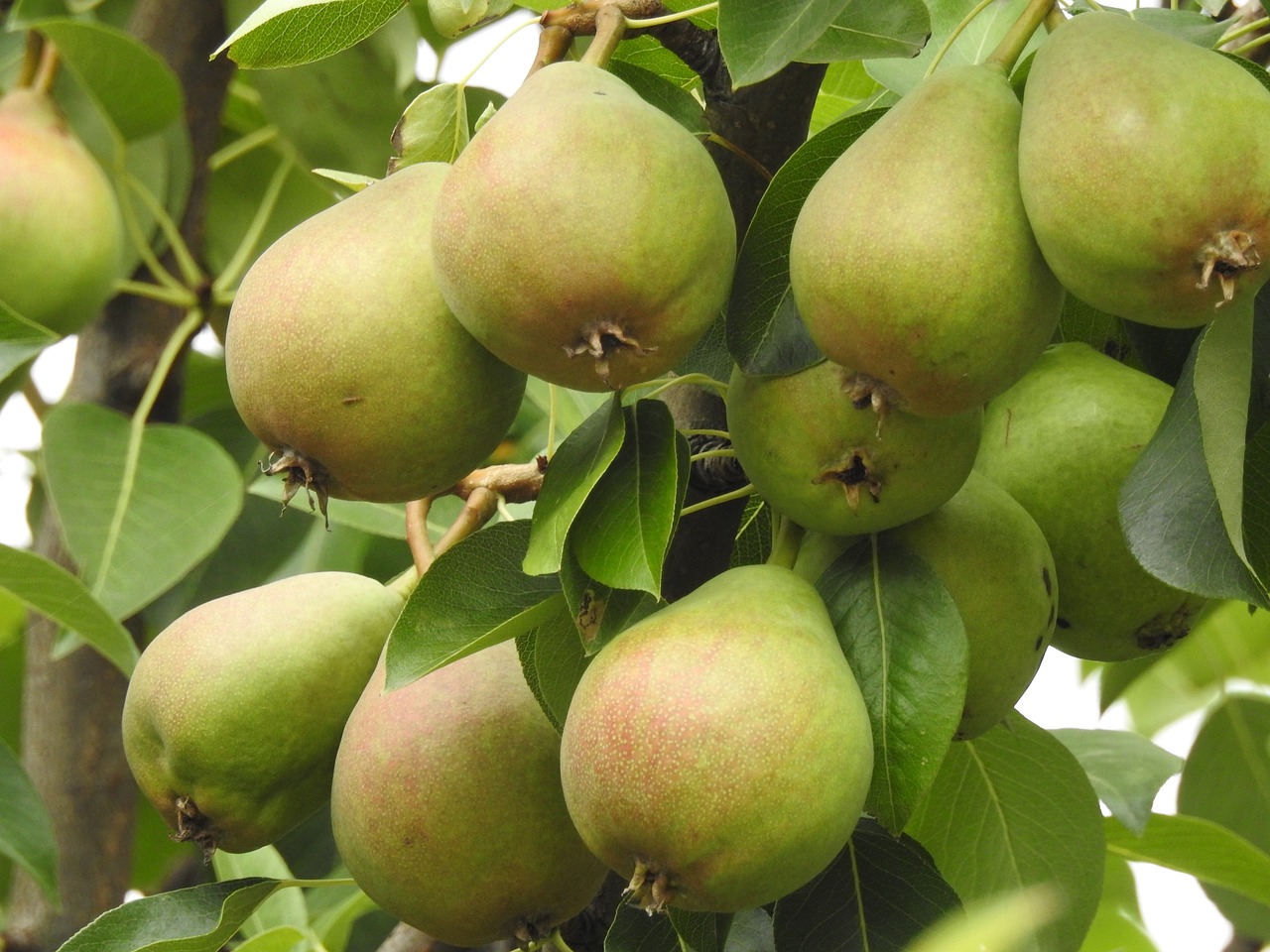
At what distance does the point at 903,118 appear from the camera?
2.48 ft

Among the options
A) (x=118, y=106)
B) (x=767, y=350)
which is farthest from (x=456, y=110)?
(x=118, y=106)

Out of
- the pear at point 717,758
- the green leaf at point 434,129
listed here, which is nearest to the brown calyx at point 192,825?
the pear at point 717,758

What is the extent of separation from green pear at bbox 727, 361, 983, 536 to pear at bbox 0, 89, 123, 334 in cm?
114

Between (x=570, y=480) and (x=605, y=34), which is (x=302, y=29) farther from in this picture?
(x=570, y=480)

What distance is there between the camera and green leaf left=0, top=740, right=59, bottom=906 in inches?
52.9

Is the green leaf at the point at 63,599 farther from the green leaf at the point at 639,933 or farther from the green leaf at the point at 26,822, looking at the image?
the green leaf at the point at 639,933

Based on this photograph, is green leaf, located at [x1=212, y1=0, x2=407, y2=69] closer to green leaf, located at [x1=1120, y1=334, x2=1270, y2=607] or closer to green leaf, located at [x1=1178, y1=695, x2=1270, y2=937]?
green leaf, located at [x1=1120, y1=334, x2=1270, y2=607]

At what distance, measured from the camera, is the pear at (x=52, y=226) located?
1.70 meters

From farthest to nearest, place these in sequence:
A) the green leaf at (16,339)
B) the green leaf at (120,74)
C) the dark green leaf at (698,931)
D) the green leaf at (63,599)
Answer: the green leaf at (120,74), the green leaf at (63,599), the green leaf at (16,339), the dark green leaf at (698,931)

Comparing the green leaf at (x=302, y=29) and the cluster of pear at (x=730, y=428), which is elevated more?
the green leaf at (x=302, y=29)

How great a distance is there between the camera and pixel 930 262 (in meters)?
0.70

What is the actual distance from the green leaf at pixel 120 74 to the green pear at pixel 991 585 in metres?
1.30

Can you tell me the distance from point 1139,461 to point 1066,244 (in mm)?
192

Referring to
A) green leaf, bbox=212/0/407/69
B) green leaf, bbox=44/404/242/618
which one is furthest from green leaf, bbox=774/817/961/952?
green leaf, bbox=44/404/242/618
